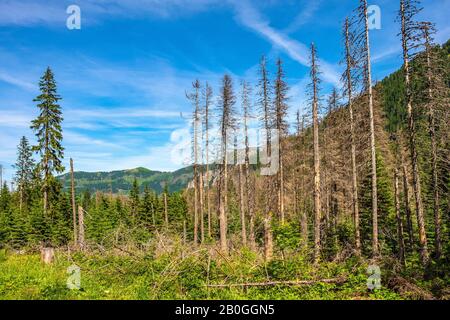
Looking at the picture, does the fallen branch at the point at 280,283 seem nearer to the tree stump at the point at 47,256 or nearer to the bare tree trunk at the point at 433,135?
the tree stump at the point at 47,256

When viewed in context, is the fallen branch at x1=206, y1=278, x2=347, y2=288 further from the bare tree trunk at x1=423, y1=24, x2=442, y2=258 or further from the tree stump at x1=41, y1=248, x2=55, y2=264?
→ the bare tree trunk at x1=423, y1=24, x2=442, y2=258

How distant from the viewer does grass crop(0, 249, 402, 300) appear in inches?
327

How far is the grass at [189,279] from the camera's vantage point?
27.3ft

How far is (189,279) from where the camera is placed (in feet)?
29.7

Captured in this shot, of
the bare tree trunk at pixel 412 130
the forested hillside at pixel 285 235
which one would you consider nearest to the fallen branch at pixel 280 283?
the forested hillside at pixel 285 235

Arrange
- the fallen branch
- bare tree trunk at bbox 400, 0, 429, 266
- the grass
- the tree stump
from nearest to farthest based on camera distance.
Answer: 1. the grass
2. the fallen branch
3. the tree stump
4. bare tree trunk at bbox 400, 0, 429, 266

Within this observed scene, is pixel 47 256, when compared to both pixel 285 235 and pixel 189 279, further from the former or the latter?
pixel 285 235

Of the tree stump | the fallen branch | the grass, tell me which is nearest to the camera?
the grass

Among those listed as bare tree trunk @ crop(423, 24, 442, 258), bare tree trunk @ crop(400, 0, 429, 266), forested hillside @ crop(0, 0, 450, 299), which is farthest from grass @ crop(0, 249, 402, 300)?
bare tree trunk @ crop(423, 24, 442, 258)

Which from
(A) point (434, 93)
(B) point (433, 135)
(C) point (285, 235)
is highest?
(A) point (434, 93)

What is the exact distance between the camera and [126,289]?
9.11 metres

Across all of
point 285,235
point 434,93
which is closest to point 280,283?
point 285,235

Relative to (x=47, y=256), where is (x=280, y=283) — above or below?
above
